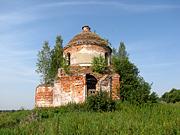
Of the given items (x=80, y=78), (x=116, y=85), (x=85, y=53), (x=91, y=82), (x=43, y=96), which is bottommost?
(x=43, y=96)

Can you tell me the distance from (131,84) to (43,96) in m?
7.86

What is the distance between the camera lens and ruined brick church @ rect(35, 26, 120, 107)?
24141 mm

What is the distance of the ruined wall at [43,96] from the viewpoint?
2703cm

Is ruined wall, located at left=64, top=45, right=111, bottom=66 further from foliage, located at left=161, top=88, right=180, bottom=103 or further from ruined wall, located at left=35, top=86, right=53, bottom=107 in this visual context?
foliage, located at left=161, top=88, right=180, bottom=103

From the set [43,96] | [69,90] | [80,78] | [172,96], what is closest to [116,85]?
[80,78]

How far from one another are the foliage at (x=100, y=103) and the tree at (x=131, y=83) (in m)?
3.08

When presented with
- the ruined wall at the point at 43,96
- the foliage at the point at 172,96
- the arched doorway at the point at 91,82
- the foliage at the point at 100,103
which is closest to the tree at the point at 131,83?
the arched doorway at the point at 91,82

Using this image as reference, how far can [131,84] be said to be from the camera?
24078mm

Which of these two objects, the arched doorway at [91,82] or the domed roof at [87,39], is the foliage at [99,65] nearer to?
the arched doorway at [91,82]

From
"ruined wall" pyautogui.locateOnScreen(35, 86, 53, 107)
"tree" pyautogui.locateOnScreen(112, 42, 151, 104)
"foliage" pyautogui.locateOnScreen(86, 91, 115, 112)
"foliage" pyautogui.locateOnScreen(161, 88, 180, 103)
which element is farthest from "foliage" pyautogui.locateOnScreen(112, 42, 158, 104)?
"foliage" pyautogui.locateOnScreen(161, 88, 180, 103)

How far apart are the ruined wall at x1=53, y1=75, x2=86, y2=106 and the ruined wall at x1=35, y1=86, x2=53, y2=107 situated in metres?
1.63

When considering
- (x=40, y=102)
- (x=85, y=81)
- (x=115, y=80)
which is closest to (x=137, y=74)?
(x=115, y=80)

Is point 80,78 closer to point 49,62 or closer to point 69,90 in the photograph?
point 69,90

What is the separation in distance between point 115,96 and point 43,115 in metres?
7.86
